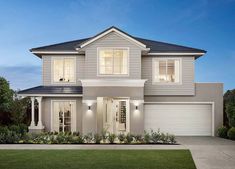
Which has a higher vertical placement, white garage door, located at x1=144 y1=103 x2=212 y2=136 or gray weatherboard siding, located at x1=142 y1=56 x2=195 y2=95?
gray weatherboard siding, located at x1=142 y1=56 x2=195 y2=95

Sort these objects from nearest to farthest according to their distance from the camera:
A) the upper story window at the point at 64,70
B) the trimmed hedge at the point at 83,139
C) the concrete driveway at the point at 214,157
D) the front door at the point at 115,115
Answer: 1. the concrete driveway at the point at 214,157
2. the trimmed hedge at the point at 83,139
3. the front door at the point at 115,115
4. the upper story window at the point at 64,70

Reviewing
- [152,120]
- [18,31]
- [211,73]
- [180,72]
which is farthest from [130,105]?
[18,31]

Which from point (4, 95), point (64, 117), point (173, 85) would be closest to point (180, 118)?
point (173, 85)

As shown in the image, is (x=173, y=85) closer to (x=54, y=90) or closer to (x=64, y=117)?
(x=64, y=117)

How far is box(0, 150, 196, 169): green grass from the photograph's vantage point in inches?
414

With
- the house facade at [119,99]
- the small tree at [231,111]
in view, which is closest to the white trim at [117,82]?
the house facade at [119,99]

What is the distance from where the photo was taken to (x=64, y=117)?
70.9ft

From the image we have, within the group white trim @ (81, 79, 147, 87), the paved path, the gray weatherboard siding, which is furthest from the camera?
the gray weatherboard siding

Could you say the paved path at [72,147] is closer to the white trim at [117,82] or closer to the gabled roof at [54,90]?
the white trim at [117,82]

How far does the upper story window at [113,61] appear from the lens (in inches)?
798

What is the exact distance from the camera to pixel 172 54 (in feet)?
70.1

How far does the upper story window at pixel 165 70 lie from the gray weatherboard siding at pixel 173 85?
11.8 inches

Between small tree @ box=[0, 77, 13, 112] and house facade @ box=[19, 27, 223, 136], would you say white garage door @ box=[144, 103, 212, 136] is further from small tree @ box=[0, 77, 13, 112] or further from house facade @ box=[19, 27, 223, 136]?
small tree @ box=[0, 77, 13, 112]

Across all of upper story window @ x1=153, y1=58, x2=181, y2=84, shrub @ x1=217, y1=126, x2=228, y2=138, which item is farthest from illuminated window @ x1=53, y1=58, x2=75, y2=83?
shrub @ x1=217, y1=126, x2=228, y2=138
